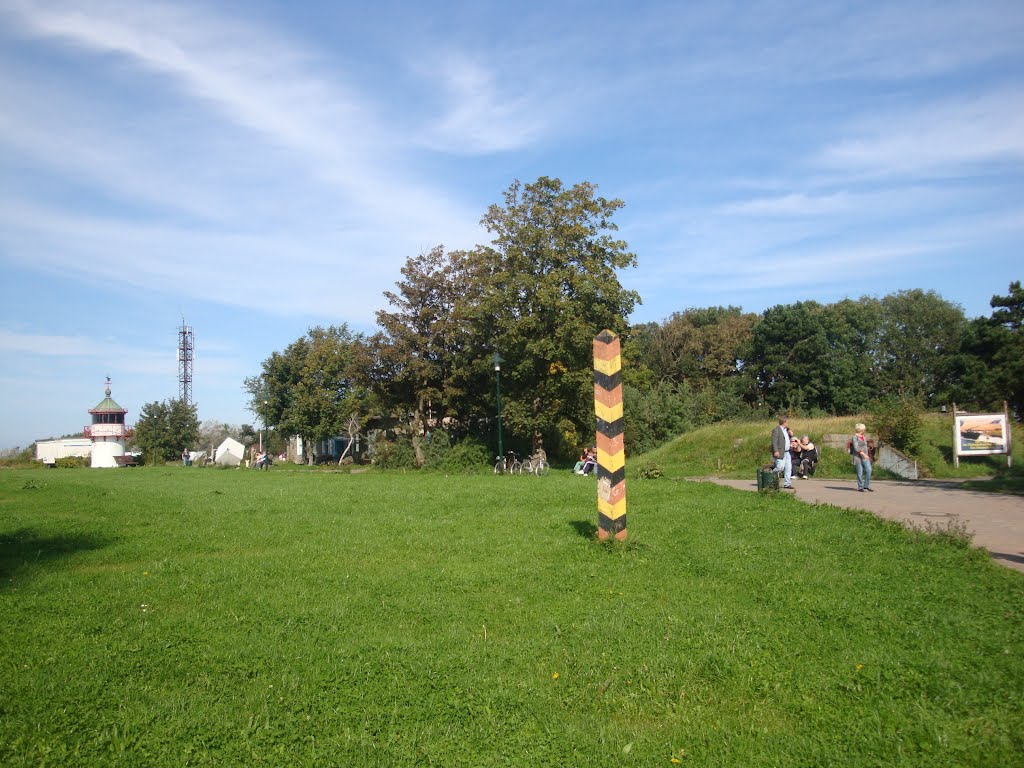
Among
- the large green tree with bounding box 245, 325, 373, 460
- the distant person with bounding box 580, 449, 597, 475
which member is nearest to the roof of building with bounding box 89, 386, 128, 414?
the large green tree with bounding box 245, 325, 373, 460

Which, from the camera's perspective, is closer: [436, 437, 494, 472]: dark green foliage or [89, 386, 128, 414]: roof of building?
[436, 437, 494, 472]: dark green foliage

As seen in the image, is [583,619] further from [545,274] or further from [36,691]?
[545,274]

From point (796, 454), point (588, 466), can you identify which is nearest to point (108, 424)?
point (588, 466)

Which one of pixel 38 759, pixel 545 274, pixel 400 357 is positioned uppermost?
pixel 545 274

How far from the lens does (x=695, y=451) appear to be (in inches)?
1314

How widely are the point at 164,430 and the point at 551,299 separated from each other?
6210 centimetres

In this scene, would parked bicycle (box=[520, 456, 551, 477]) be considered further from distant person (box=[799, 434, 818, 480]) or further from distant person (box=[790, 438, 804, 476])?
distant person (box=[799, 434, 818, 480])

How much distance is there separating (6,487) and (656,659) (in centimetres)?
2334

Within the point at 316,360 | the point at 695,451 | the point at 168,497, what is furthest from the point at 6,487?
the point at 316,360

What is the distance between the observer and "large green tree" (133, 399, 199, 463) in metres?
81.9

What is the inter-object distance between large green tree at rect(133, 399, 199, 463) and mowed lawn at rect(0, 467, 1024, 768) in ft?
258

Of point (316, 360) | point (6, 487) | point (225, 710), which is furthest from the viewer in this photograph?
point (316, 360)

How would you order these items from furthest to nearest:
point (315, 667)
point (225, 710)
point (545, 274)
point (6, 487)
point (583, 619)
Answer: point (545, 274)
point (6, 487)
point (583, 619)
point (315, 667)
point (225, 710)

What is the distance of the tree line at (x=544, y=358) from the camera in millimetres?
37062
